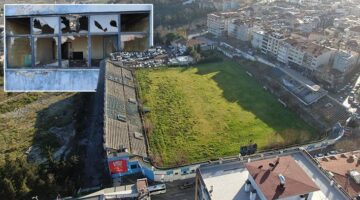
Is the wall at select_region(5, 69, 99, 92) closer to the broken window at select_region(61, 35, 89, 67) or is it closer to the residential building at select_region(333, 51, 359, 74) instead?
the broken window at select_region(61, 35, 89, 67)

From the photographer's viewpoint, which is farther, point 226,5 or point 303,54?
point 226,5

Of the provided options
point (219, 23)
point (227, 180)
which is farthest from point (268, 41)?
point (227, 180)

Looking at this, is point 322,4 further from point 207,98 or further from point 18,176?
point 18,176

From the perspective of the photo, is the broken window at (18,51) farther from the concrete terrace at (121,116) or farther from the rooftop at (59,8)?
the concrete terrace at (121,116)

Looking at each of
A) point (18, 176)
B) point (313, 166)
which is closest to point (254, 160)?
point (313, 166)

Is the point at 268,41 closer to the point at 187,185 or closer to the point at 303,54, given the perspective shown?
the point at 303,54
